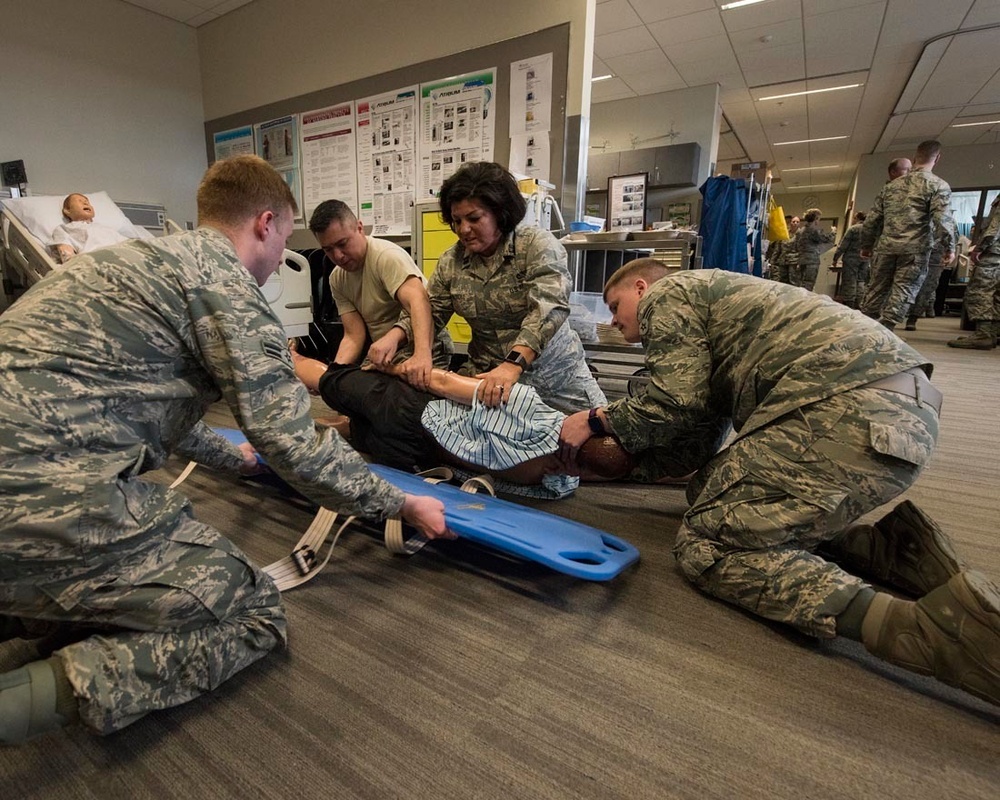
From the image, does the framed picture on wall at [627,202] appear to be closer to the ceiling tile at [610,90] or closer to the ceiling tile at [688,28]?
the ceiling tile at [688,28]

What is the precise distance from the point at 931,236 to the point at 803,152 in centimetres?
609

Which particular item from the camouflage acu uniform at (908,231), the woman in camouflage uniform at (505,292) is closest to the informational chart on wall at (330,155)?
the woman in camouflage uniform at (505,292)

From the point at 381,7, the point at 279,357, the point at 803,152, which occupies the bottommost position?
the point at 279,357

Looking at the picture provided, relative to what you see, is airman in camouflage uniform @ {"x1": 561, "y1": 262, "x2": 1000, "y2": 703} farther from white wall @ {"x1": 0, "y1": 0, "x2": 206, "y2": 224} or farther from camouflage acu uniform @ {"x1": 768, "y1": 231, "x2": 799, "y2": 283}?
camouflage acu uniform @ {"x1": 768, "y1": 231, "x2": 799, "y2": 283}

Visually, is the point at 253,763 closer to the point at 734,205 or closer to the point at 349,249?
the point at 349,249

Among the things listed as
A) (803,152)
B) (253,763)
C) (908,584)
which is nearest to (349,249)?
(253,763)

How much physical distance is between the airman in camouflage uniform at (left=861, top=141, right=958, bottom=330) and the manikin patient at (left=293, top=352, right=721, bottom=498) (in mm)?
4132

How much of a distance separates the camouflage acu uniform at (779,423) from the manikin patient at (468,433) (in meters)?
0.27

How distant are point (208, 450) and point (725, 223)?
365cm

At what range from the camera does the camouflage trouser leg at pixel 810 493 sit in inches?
39.8

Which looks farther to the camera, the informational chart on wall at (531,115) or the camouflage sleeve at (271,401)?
the informational chart on wall at (531,115)

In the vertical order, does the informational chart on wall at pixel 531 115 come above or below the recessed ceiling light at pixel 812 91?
below

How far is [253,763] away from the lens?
0.78m

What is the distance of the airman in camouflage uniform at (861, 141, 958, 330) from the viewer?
431cm
